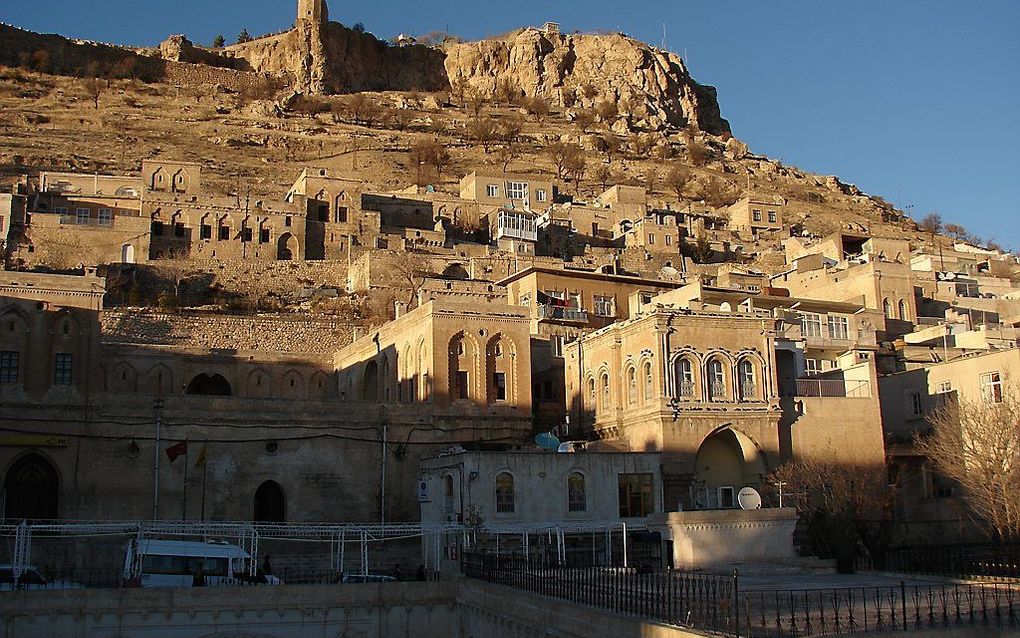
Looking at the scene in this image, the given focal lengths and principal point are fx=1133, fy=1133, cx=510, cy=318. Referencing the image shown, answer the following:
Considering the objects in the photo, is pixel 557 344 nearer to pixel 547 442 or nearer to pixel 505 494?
pixel 547 442

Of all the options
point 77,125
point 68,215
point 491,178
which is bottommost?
point 68,215

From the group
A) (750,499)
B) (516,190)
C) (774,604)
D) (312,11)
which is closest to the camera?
(774,604)

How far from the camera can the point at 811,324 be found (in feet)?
155

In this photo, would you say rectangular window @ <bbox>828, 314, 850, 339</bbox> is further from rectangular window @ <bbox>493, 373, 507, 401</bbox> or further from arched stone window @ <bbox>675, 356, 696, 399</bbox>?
rectangular window @ <bbox>493, 373, 507, 401</bbox>

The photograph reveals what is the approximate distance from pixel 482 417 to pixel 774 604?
24171mm

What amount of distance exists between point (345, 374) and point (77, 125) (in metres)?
67.1

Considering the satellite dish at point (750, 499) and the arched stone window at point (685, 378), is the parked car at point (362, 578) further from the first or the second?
the arched stone window at point (685, 378)

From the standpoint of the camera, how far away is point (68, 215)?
68.5 metres

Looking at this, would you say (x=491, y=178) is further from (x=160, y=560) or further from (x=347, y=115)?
(x=160, y=560)

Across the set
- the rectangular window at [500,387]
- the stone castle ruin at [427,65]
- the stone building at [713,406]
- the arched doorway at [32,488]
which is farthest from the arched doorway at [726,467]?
the stone castle ruin at [427,65]

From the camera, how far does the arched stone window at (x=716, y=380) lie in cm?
3831

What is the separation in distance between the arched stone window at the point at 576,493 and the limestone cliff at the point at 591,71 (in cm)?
10426

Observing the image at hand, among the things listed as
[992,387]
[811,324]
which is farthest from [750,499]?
[811,324]

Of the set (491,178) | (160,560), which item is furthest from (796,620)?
(491,178)
